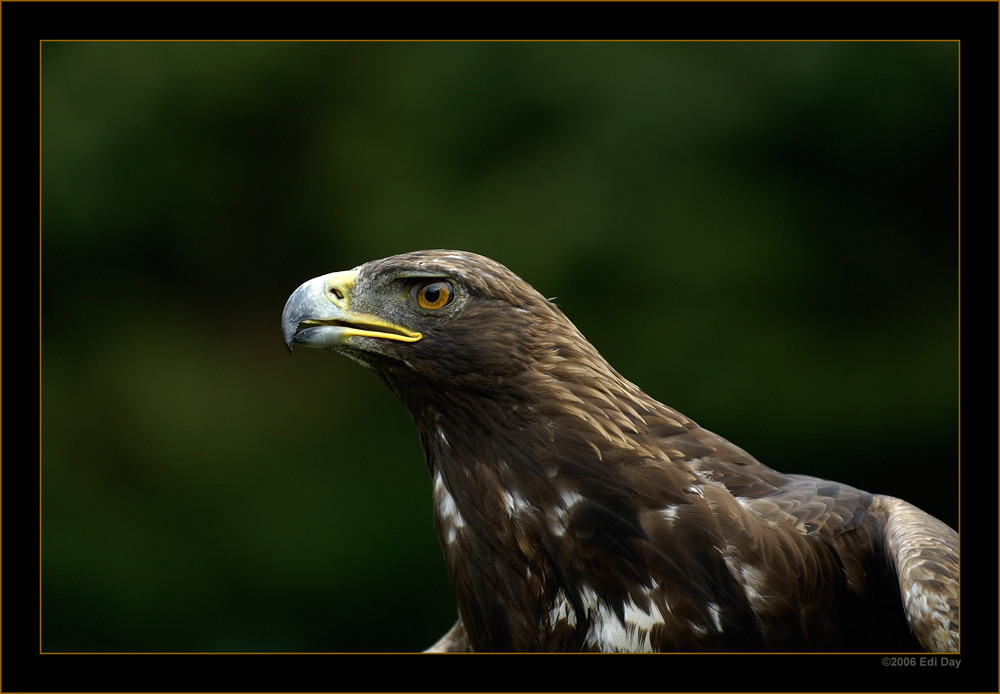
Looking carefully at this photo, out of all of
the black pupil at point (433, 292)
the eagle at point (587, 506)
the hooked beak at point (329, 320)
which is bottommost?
the eagle at point (587, 506)

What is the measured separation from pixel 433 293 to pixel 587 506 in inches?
21.2

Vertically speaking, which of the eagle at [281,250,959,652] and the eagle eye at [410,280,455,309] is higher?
the eagle eye at [410,280,455,309]

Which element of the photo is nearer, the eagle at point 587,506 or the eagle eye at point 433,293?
the eagle at point 587,506

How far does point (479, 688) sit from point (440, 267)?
823 mm

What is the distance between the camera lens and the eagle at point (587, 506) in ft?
6.08

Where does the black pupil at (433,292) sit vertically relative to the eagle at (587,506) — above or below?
above

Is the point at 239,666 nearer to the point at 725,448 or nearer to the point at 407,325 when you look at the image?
the point at 407,325

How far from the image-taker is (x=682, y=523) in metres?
1.86

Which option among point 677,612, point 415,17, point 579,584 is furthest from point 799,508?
point 415,17

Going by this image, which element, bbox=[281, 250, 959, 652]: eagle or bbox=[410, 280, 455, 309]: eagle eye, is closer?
bbox=[281, 250, 959, 652]: eagle

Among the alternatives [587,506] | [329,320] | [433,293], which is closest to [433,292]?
[433,293]

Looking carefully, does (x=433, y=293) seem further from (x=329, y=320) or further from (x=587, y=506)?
(x=587, y=506)

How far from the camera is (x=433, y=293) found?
6.48ft

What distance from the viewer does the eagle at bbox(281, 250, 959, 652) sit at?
6.08 feet
